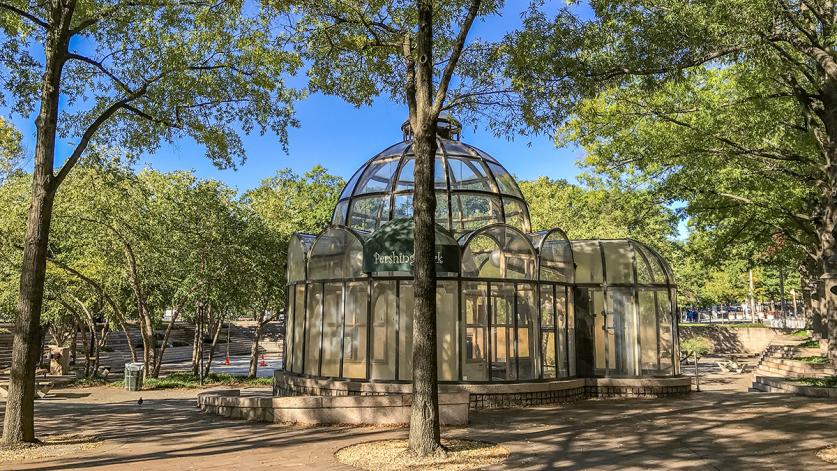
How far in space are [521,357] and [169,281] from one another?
1623cm

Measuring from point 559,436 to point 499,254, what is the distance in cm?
560

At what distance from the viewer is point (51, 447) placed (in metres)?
9.57

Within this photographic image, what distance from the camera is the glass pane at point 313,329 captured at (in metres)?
15.1

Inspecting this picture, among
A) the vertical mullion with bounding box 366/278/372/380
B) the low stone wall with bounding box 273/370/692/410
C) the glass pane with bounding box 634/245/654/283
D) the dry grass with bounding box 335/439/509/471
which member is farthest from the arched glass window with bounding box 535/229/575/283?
the dry grass with bounding box 335/439/509/471

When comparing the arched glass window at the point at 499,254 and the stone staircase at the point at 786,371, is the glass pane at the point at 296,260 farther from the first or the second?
the stone staircase at the point at 786,371

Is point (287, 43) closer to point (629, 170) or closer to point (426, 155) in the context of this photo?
point (426, 155)

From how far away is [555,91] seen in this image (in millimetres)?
11453

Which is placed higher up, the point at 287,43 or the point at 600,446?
the point at 287,43

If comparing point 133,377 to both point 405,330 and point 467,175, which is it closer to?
point 405,330

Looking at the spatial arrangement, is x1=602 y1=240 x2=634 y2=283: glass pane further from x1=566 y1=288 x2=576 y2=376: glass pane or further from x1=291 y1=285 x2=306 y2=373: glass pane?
x1=291 y1=285 x2=306 y2=373: glass pane

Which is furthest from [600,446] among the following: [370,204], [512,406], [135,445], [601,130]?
[601,130]

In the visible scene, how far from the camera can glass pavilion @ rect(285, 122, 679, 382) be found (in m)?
14.0

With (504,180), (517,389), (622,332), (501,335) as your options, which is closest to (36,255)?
(501,335)

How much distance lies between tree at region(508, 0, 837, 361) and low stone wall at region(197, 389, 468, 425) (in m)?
5.91
